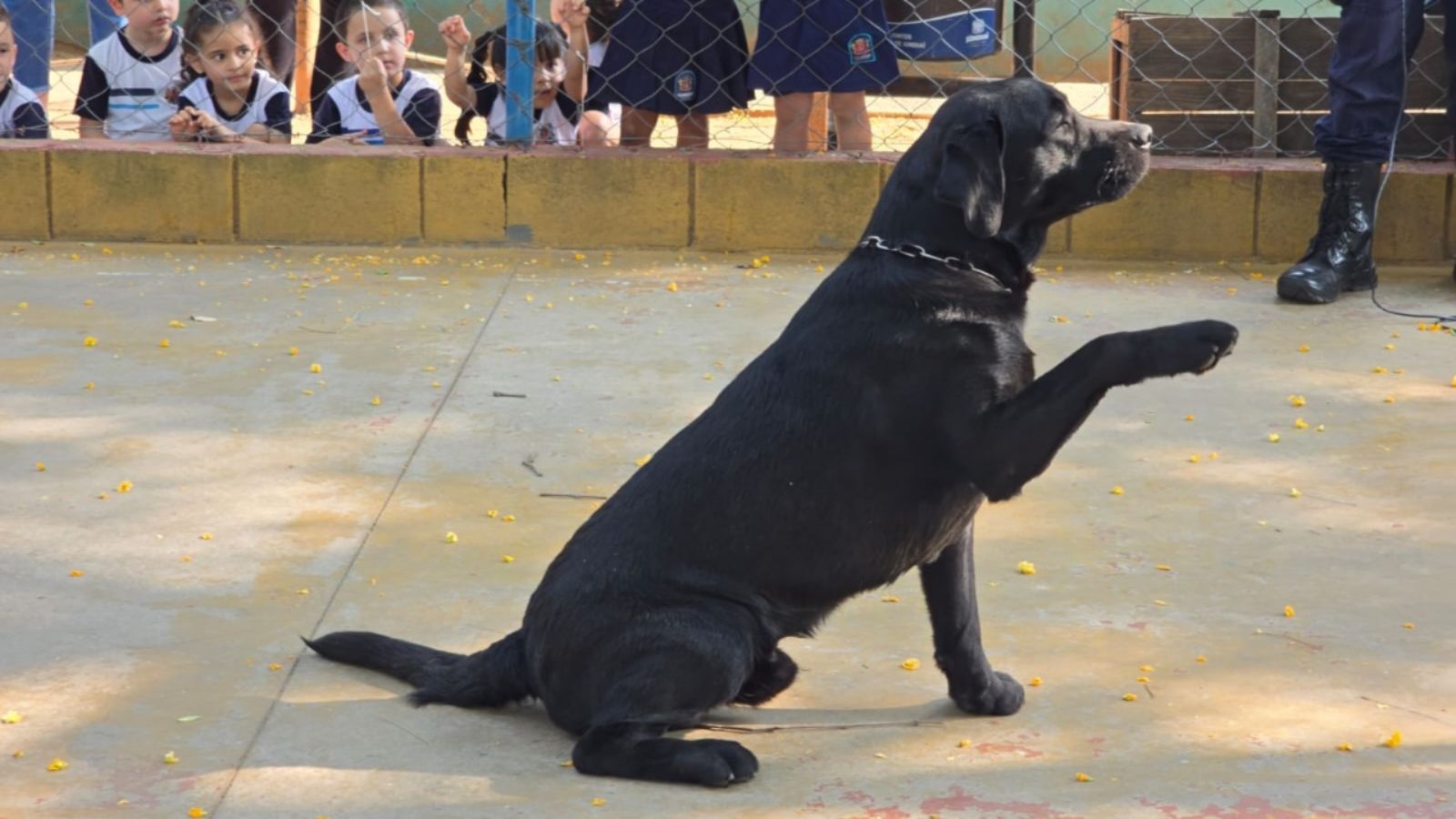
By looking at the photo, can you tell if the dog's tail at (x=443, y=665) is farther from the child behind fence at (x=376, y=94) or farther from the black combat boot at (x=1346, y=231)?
the child behind fence at (x=376, y=94)

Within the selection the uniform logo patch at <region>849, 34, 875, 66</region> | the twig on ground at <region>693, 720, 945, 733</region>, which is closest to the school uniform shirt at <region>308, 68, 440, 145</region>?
the uniform logo patch at <region>849, 34, 875, 66</region>

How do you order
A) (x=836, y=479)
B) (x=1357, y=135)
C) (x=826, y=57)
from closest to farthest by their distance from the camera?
(x=836, y=479) < (x=1357, y=135) < (x=826, y=57)

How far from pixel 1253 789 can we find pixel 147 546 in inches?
92.7

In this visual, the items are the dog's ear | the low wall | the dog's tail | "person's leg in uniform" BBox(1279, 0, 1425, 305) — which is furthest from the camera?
the low wall

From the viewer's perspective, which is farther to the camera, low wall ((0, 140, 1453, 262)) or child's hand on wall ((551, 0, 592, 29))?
child's hand on wall ((551, 0, 592, 29))

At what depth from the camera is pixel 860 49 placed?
710 cm

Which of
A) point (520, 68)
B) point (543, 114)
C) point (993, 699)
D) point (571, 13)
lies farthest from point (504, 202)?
point (993, 699)

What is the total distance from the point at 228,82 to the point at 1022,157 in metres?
4.98

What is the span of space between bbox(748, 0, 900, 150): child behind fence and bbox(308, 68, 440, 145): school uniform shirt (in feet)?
4.49

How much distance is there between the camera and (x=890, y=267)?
3061 millimetres

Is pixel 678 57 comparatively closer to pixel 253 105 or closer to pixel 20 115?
pixel 253 105

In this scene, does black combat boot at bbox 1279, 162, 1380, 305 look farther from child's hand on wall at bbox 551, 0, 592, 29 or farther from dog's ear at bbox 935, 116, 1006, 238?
dog's ear at bbox 935, 116, 1006, 238

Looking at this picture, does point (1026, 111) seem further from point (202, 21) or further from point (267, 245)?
point (202, 21)

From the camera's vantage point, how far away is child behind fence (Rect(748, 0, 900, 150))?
7086mm
